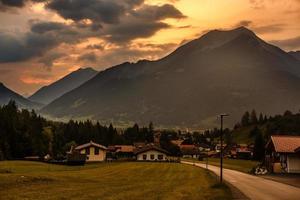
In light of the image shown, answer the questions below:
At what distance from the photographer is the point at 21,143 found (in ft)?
451

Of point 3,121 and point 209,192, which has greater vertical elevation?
point 3,121

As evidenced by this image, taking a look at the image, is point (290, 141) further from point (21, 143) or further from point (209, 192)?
point (21, 143)

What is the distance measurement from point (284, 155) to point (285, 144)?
2855 mm

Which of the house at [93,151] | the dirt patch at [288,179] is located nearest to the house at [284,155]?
the dirt patch at [288,179]

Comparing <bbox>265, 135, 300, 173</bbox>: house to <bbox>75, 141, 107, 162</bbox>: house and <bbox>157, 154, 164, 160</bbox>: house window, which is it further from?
<bbox>157, 154, 164, 160</bbox>: house window

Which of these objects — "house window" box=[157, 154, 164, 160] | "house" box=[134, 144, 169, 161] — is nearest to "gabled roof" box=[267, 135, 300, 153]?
"house" box=[134, 144, 169, 161]

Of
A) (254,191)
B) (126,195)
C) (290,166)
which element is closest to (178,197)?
(126,195)

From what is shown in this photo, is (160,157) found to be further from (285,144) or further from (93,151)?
(285,144)

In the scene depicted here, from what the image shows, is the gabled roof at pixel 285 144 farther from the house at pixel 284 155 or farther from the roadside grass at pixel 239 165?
the roadside grass at pixel 239 165

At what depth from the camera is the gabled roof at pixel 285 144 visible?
83.8 meters

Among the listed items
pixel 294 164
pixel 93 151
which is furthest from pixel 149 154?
pixel 294 164

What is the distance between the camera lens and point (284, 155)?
83688 millimetres

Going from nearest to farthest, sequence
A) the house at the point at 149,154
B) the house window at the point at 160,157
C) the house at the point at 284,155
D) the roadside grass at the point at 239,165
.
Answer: the house at the point at 284,155 → the roadside grass at the point at 239,165 → the house at the point at 149,154 → the house window at the point at 160,157

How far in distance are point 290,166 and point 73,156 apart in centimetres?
5275
